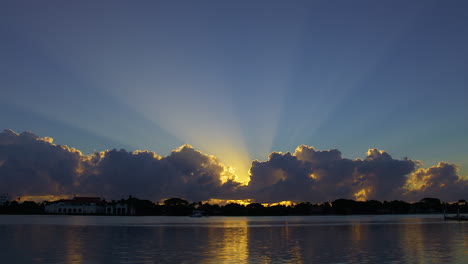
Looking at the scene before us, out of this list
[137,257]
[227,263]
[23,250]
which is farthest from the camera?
[23,250]

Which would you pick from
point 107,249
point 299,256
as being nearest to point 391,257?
point 299,256

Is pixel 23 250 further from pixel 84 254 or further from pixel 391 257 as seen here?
pixel 391 257

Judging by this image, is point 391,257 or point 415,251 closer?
A: point 391,257

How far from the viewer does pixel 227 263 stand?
39719mm

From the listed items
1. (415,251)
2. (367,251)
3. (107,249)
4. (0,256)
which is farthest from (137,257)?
(415,251)

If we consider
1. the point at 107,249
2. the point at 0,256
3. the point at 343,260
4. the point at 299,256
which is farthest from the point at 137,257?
the point at 343,260

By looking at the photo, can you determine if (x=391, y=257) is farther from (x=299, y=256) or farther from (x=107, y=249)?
(x=107, y=249)

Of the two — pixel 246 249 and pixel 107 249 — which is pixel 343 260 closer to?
pixel 246 249

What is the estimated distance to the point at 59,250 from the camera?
5012 centimetres

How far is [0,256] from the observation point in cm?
4419

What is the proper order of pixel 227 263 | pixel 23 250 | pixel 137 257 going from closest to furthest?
pixel 227 263
pixel 137 257
pixel 23 250

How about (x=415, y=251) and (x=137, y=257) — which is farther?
(x=415, y=251)

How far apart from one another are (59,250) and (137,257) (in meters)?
12.3

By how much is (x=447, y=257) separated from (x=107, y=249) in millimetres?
38667
